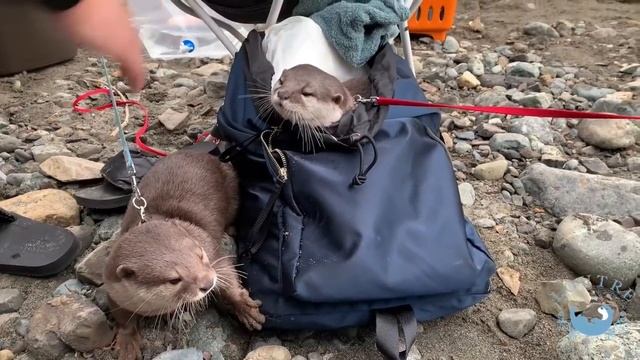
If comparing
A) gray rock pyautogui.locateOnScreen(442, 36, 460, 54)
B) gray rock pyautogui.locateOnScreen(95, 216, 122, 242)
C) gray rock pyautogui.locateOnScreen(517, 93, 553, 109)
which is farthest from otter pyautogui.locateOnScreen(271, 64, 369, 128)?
gray rock pyautogui.locateOnScreen(442, 36, 460, 54)

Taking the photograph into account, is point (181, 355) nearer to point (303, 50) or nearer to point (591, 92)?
point (303, 50)

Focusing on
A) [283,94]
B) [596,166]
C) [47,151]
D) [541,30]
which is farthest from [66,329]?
[541,30]

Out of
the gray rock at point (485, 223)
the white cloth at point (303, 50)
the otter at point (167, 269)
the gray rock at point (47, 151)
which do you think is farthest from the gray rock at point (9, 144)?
the gray rock at point (485, 223)

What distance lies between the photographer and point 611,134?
3381mm

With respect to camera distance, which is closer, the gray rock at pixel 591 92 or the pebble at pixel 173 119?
the pebble at pixel 173 119

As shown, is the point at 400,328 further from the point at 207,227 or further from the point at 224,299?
the point at 207,227

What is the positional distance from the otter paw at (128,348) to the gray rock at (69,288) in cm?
37

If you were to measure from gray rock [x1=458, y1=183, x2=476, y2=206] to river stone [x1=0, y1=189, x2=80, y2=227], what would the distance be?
6.14 ft

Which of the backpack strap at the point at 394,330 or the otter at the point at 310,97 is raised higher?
the otter at the point at 310,97

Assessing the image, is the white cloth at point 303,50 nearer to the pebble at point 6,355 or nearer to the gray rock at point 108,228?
the gray rock at point 108,228

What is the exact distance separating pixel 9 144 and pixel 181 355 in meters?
2.00

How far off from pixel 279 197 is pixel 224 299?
438mm

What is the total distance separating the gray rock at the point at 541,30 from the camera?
5238 millimetres

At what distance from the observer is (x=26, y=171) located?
319cm
